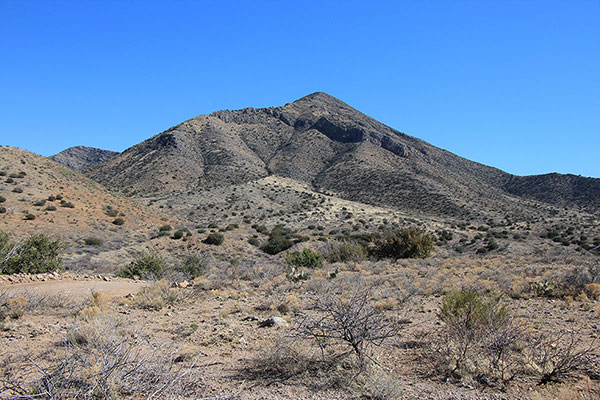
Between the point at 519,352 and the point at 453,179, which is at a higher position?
the point at 453,179

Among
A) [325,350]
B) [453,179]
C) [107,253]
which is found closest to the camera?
[325,350]

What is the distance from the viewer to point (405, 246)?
22234mm

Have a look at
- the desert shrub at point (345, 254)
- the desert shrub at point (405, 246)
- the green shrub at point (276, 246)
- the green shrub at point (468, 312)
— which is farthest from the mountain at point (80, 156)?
the green shrub at point (468, 312)

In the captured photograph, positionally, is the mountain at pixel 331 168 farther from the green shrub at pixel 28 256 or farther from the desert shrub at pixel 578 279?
the desert shrub at pixel 578 279

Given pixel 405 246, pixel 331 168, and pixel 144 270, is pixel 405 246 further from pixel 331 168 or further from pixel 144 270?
pixel 331 168

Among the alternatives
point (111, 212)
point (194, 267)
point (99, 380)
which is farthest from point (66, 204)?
point (99, 380)

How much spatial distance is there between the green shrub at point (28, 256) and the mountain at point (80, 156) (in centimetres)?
12962

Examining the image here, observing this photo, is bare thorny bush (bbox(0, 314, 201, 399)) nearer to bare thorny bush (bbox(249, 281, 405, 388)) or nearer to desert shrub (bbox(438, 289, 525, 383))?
bare thorny bush (bbox(249, 281, 405, 388))

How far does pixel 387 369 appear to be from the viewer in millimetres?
5363

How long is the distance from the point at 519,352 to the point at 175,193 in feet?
200

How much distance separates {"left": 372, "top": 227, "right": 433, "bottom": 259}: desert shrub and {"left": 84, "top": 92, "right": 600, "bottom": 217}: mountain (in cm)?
3818

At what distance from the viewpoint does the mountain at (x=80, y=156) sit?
125m

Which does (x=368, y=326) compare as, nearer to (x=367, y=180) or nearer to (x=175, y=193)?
(x=175, y=193)

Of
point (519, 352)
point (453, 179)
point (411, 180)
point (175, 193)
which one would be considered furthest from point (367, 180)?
point (519, 352)
